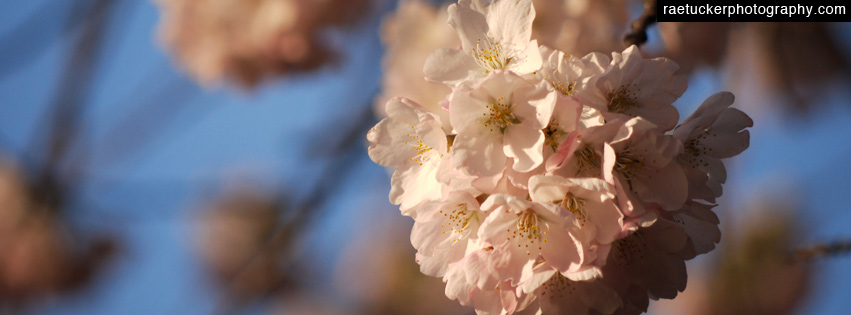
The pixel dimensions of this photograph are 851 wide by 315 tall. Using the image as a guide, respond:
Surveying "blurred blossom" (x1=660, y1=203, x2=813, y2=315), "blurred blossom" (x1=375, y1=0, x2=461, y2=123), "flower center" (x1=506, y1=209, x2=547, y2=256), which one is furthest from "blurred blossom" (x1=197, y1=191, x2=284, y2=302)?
"flower center" (x1=506, y1=209, x2=547, y2=256)

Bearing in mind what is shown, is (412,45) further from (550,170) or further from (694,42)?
(550,170)

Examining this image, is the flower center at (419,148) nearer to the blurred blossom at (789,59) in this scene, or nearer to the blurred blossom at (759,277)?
the blurred blossom at (789,59)

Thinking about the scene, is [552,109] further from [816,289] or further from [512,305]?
[816,289]

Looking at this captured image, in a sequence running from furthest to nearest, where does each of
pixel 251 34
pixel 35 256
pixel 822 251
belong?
pixel 35 256
pixel 251 34
pixel 822 251

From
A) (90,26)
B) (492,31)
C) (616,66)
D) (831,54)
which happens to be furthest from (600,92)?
(831,54)

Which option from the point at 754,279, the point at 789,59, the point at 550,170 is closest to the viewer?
the point at 550,170

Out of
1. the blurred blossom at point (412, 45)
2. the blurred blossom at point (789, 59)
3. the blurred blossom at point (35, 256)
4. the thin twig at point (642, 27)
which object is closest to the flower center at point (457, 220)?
the thin twig at point (642, 27)

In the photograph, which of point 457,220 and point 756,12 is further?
point 756,12

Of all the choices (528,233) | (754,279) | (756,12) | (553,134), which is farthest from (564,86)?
(754,279)
